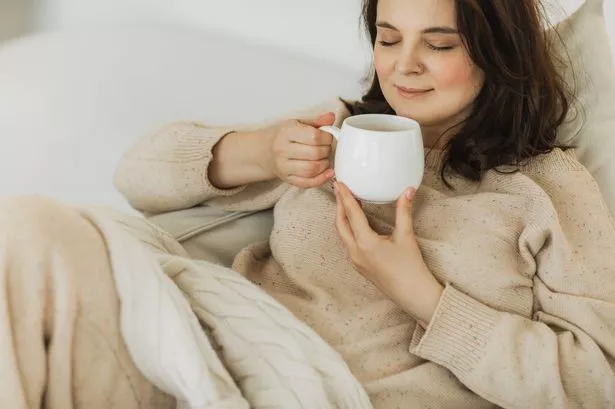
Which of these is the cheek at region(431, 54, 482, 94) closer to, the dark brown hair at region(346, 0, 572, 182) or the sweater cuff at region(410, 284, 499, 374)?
the dark brown hair at region(346, 0, 572, 182)

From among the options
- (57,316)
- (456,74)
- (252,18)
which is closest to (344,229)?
(456,74)

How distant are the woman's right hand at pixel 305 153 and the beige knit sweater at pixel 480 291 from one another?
0.26 feet

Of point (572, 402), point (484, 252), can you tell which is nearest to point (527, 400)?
point (572, 402)

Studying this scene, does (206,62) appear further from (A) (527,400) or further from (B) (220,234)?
(A) (527,400)

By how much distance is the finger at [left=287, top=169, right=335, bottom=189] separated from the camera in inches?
35.3

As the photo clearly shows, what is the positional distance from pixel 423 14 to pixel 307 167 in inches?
9.6

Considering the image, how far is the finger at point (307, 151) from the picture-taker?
895mm

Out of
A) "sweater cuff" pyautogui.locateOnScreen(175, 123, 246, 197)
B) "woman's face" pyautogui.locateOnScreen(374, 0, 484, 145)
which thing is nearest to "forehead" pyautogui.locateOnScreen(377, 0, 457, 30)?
"woman's face" pyautogui.locateOnScreen(374, 0, 484, 145)

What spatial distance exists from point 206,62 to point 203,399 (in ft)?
2.98

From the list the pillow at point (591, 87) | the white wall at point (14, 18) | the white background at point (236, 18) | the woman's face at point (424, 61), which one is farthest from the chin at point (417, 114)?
the white wall at point (14, 18)

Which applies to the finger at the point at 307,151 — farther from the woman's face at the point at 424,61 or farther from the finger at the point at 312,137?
the woman's face at the point at 424,61

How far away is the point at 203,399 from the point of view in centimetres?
68

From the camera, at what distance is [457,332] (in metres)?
0.84

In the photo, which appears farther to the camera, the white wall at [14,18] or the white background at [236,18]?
the white wall at [14,18]
